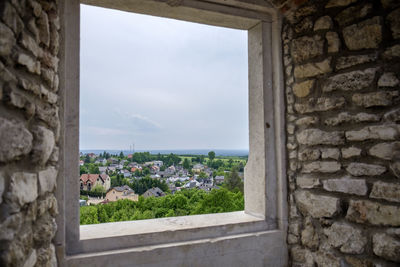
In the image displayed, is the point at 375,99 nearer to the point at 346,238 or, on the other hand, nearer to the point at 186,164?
the point at 346,238

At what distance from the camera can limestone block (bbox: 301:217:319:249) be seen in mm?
1987

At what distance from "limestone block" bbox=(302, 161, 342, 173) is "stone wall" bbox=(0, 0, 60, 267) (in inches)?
65.0

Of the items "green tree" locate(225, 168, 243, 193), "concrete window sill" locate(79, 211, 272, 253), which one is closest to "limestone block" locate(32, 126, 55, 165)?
"concrete window sill" locate(79, 211, 272, 253)

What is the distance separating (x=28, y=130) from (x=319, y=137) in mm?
1738

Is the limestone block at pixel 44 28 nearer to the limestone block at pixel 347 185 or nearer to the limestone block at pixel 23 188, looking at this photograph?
the limestone block at pixel 23 188

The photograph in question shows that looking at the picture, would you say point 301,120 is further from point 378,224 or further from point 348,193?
point 378,224

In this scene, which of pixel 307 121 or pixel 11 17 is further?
pixel 307 121

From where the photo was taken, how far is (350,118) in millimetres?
1811

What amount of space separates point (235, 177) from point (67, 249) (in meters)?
2.34

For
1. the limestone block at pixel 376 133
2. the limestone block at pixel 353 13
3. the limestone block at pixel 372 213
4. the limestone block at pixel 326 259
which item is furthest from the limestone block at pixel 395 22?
the limestone block at pixel 326 259

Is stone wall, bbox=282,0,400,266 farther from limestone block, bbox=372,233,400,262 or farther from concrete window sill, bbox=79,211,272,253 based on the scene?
concrete window sill, bbox=79,211,272,253

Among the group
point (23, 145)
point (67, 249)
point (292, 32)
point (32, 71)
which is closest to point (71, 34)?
point (32, 71)

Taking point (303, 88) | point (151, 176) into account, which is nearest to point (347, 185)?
point (303, 88)

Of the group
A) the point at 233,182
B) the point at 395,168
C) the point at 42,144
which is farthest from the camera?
the point at 233,182
